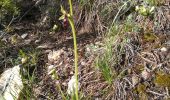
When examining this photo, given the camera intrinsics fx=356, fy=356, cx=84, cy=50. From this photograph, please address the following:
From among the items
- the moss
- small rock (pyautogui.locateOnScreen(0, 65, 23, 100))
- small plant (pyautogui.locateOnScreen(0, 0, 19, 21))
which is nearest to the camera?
the moss

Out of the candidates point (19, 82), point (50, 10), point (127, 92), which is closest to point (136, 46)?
point (127, 92)

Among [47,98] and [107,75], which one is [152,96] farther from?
[47,98]

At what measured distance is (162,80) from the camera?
8.82ft

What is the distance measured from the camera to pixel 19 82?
10.1 feet

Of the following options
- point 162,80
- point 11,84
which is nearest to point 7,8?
point 11,84

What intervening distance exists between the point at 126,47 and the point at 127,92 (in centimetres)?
45

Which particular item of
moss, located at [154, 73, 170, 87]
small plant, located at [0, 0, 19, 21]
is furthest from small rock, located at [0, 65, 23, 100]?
moss, located at [154, 73, 170, 87]

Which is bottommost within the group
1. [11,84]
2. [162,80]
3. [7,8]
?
[162,80]

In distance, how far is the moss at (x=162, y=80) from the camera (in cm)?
267

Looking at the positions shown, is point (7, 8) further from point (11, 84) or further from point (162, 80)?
point (162, 80)

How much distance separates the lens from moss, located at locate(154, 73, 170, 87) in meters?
2.67

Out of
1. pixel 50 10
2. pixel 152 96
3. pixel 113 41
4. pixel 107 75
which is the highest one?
pixel 50 10

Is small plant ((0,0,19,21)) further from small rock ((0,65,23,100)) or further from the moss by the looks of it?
the moss

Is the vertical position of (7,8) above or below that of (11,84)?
above
